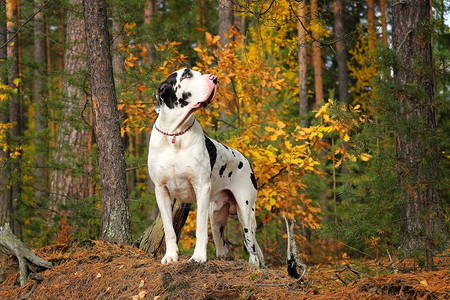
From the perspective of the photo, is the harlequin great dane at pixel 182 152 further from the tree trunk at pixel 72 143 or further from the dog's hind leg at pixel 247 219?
the tree trunk at pixel 72 143

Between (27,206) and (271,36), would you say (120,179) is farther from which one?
(271,36)

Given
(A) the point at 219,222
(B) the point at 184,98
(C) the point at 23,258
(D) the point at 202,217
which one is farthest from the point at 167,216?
(C) the point at 23,258

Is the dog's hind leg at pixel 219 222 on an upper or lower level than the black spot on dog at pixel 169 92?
lower

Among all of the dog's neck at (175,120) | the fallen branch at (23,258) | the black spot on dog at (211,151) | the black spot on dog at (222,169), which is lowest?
the fallen branch at (23,258)

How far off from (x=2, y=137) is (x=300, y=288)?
6.43 meters

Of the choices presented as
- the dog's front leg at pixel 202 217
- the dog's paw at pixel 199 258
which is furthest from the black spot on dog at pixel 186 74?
the dog's paw at pixel 199 258

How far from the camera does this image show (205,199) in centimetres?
490

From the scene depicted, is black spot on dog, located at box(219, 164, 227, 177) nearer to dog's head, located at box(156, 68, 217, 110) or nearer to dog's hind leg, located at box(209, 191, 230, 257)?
dog's hind leg, located at box(209, 191, 230, 257)

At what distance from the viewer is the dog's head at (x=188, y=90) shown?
4.71 m

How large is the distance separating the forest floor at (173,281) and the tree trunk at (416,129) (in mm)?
830

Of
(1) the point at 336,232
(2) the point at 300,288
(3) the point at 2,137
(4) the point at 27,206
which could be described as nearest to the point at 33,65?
(3) the point at 2,137

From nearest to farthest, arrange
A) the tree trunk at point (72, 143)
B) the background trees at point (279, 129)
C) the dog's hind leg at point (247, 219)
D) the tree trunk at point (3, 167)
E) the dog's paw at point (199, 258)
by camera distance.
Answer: the dog's paw at point (199, 258) < the background trees at point (279, 129) < the dog's hind leg at point (247, 219) < the tree trunk at point (3, 167) < the tree trunk at point (72, 143)

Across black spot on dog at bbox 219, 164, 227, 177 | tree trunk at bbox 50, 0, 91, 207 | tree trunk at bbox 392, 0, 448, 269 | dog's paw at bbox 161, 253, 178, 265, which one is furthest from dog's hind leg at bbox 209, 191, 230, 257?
tree trunk at bbox 50, 0, 91, 207

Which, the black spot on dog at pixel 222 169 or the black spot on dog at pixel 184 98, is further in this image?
the black spot on dog at pixel 222 169
